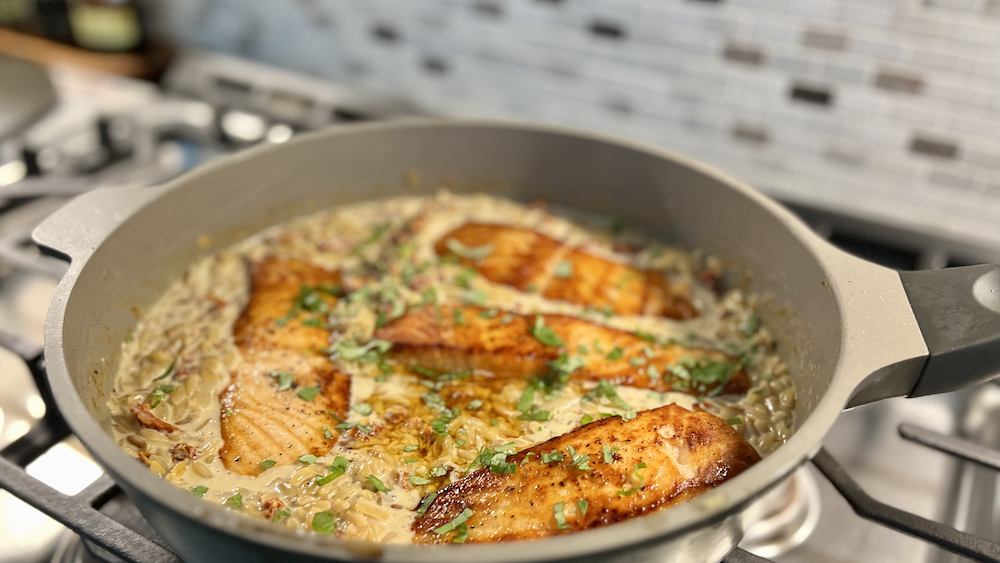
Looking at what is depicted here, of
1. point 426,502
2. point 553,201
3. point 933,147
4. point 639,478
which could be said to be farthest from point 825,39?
point 426,502

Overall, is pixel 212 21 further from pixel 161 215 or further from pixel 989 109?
pixel 989 109

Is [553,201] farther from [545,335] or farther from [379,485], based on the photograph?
[379,485]

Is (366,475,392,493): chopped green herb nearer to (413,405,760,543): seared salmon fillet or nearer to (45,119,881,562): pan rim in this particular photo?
(413,405,760,543): seared salmon fillet

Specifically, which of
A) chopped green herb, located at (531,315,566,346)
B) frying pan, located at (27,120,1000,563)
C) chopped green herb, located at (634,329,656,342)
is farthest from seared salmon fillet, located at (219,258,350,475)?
chopped green herb, located at (634,329,656,342)

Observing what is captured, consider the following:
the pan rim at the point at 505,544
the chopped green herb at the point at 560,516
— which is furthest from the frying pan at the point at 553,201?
the chopped green herb at the point at 560,516

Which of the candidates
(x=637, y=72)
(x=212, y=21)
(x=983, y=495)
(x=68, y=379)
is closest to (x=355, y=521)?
(x=68, y=379)
